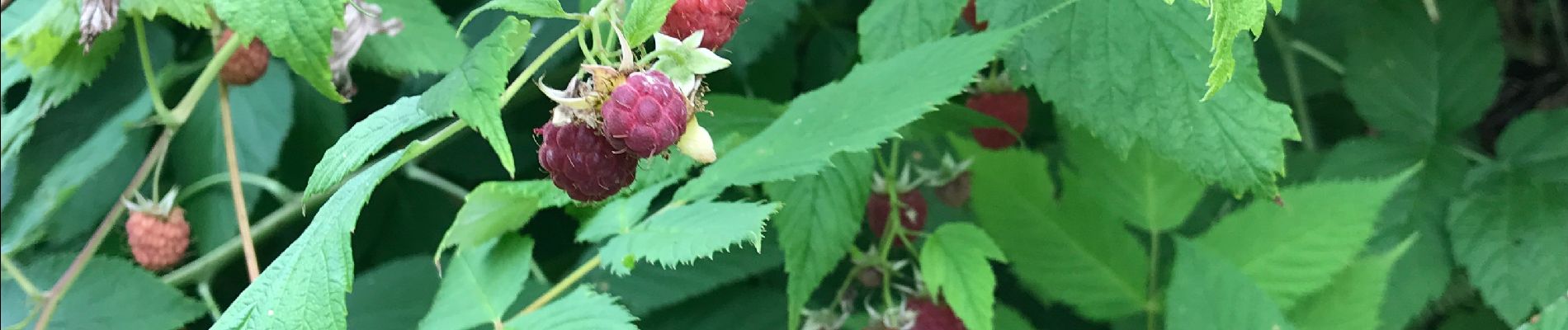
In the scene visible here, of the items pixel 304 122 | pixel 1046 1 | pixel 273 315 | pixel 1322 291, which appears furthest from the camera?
pixel 304 122

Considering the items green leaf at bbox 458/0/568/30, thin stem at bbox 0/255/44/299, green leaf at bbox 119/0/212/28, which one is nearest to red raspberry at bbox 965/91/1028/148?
green leaf at bbox 458/0/568/30

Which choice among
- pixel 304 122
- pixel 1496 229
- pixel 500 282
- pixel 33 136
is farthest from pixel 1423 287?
pixel 33 136

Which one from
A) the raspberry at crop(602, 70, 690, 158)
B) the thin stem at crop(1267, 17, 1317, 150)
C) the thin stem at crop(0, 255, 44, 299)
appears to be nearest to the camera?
the raspberry at crop(602, 70, 690, 158)

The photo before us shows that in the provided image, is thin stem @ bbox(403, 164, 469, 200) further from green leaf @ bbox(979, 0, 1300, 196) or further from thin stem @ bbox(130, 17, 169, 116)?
green leaf @ bbox(979, 0, 1300, 196)

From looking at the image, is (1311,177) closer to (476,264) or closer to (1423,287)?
(1423,287)

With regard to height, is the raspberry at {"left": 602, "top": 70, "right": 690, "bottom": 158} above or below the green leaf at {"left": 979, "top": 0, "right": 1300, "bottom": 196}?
above

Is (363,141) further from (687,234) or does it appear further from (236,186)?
(236,186)

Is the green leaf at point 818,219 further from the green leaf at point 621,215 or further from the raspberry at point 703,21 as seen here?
the raspberry at point 703,21
